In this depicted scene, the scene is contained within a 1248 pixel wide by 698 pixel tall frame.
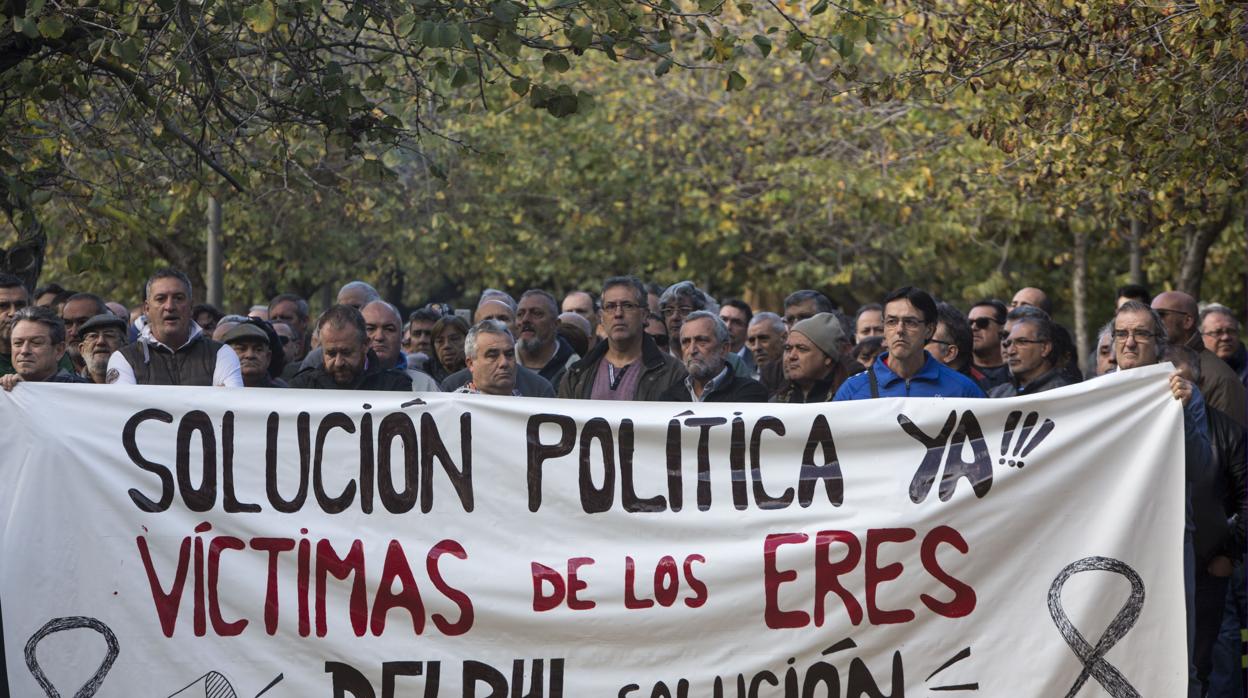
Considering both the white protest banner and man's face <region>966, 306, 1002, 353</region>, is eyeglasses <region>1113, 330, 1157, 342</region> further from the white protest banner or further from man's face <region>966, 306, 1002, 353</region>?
man's face <region>966, 306, 1002, 353</region>

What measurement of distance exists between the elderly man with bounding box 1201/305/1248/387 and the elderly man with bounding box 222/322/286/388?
17.4ft

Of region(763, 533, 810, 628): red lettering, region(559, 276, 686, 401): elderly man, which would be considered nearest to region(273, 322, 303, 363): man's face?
region(559, 276, 686, 401): elderly man

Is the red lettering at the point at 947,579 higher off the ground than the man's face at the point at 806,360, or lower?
lower

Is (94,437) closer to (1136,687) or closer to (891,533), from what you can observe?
(891,533)

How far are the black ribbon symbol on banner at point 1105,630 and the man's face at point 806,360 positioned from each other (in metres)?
2.16

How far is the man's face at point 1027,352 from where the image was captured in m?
7.75

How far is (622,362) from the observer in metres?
7.73

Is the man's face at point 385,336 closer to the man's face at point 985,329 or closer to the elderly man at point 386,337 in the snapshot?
the elderly man at point 386,337

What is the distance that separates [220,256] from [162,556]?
8673 millimetres

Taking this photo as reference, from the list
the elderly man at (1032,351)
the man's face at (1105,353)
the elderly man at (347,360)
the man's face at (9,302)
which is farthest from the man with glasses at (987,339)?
the man's face at (9,302)

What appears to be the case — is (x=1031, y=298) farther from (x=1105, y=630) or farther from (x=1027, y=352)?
(x=1105, y=630)

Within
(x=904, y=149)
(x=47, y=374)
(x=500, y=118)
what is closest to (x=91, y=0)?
(x=47, y=374)

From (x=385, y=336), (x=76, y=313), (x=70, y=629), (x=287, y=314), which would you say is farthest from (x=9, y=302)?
(x=287, y=314)

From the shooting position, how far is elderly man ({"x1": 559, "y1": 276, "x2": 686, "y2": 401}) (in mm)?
7609
